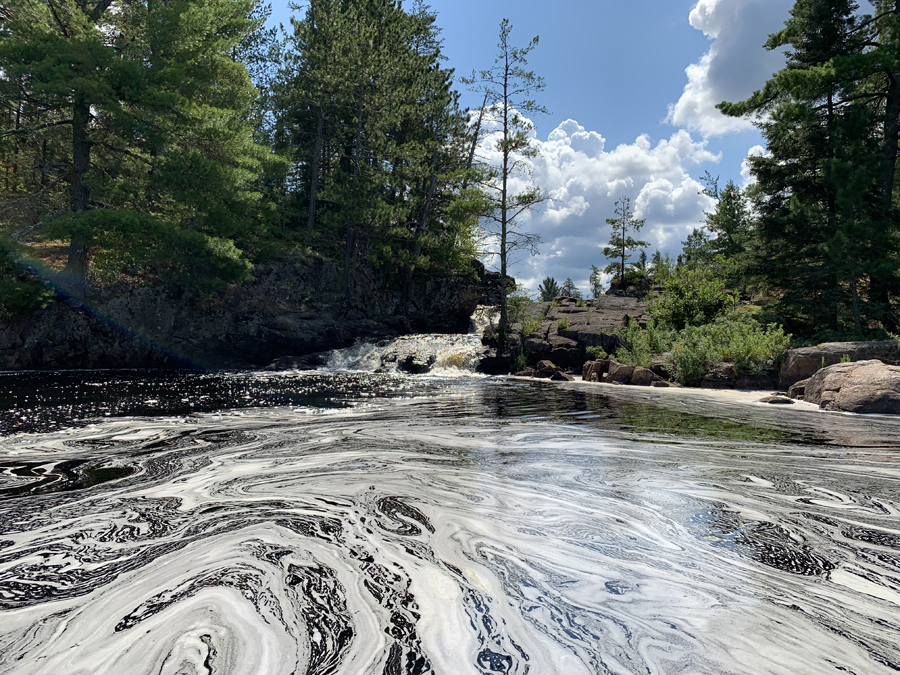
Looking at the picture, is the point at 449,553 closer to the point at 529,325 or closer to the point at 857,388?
the point at 857,388

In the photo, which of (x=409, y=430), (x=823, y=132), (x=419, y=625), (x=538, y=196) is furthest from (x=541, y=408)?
(x=823, y=132)

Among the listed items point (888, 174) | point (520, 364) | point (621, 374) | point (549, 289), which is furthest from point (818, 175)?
point (549, 289)

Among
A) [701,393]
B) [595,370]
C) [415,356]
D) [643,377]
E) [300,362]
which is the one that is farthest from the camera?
[300,362]

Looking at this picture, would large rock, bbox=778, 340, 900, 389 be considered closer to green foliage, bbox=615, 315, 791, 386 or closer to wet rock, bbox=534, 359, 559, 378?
green foliage, bbox=615, 315, 791, 386

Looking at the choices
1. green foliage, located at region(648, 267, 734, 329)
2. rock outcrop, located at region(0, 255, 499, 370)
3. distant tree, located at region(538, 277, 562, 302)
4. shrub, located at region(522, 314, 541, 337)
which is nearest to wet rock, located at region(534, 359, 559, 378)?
shrub, located at region(522, 314, 541, 337)

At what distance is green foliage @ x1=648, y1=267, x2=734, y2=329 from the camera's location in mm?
14492

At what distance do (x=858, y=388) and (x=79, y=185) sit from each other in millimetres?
21308

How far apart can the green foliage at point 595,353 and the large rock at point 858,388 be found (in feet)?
19.6

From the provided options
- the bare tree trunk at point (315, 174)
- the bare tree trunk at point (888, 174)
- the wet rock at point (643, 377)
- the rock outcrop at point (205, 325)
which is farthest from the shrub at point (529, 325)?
the bare tree trunk at point (315, 174)

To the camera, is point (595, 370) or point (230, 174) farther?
point (230, 174)

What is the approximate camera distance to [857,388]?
23.9ft

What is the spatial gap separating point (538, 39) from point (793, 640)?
18481mm

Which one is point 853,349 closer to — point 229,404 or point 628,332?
point 628,332

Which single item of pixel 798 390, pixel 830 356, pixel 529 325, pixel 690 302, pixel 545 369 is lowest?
pixel 545 369
